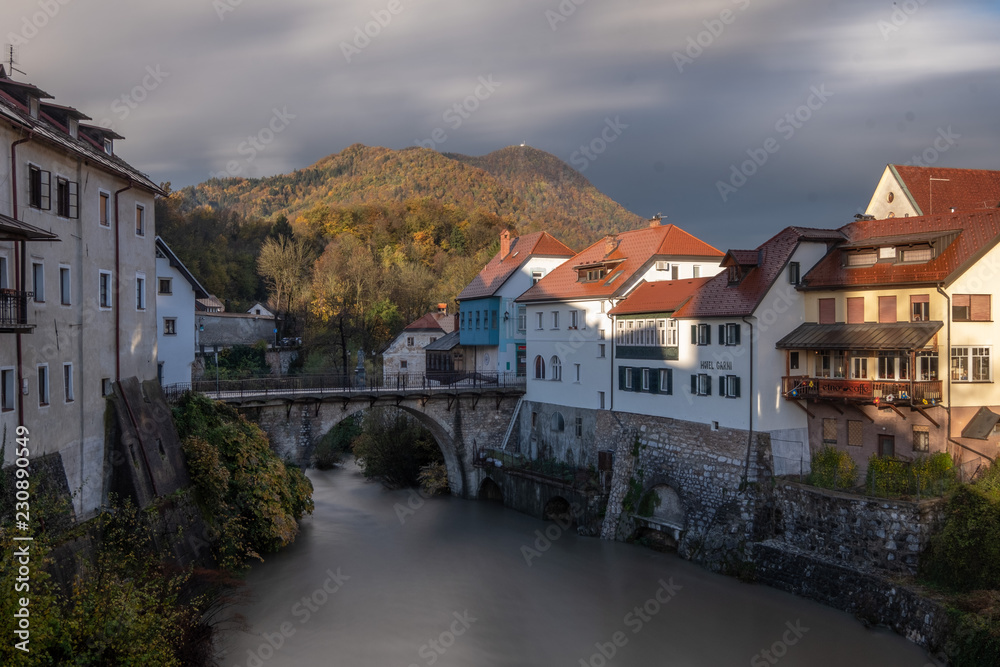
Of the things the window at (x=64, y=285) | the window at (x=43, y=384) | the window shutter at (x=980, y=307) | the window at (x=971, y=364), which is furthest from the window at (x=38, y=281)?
the window shutter at (x=980, y=307)

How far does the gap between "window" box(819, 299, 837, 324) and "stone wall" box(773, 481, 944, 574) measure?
216 inches

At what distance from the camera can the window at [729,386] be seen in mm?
26925

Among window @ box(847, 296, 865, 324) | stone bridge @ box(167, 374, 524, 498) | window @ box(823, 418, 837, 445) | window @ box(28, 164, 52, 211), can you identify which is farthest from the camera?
stone bridge @ box(167, 374, 524, 498)

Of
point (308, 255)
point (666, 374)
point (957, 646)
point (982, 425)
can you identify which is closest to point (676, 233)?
point (666, 374)

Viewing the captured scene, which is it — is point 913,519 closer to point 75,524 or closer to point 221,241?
point 75,524

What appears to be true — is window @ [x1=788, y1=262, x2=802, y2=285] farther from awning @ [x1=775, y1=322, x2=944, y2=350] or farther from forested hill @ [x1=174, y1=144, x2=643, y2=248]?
forested hill @ [x1=174, y1=144, x2=643, y2=248]

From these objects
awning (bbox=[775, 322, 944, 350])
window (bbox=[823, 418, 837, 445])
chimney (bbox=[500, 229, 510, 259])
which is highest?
chimney (bbox=[500, 229, 510, 259])

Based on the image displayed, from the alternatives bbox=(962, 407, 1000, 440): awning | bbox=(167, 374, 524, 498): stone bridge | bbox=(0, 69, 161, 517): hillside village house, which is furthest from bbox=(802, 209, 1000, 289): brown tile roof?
bbox=(0, 69, 161, 517): hillside village house

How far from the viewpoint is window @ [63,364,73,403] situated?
1859 cm

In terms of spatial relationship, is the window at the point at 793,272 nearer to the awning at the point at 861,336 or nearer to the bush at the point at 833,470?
the awning at the point at 861,336

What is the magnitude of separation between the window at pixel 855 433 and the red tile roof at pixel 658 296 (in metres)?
7.04

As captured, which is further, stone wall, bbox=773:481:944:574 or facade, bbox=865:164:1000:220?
facade, bbox=865:164:1000:220

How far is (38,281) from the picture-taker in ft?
58.1

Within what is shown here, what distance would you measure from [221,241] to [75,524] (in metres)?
56.0
